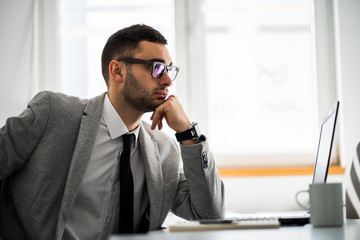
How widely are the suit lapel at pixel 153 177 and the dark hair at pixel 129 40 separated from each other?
39cm

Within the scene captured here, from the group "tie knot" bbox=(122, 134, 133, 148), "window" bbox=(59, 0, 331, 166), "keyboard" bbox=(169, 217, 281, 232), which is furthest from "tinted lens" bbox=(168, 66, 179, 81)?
Answer: "window" bbox=(59, 0, 331, 166)

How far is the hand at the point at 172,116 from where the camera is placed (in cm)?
196

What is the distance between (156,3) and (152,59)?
4.93 ft

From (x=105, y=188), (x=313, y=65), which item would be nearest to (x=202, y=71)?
(x=313, y=65)

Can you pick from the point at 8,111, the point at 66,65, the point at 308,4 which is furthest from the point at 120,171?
the point at 308,4

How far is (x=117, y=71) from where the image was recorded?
2.15m

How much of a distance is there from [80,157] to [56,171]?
10 cm

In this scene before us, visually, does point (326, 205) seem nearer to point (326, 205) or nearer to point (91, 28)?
point (326, 205)

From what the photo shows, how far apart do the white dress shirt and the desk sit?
2.61ft

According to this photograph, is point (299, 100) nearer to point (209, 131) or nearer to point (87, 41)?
point (209, 131)

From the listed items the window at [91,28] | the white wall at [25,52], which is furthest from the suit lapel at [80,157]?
the window at [91,28]

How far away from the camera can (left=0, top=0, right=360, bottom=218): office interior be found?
3.21 metres

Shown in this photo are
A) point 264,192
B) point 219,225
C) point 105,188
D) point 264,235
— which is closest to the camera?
point 264,235

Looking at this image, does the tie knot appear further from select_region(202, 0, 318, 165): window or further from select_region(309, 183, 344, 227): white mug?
select_region(202, 0, 318, 165): window
